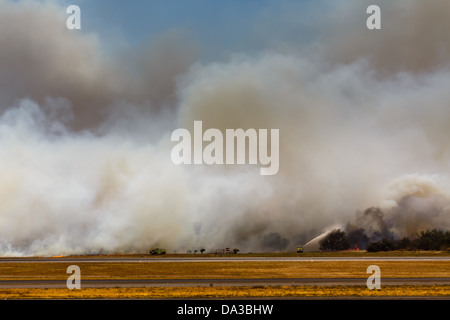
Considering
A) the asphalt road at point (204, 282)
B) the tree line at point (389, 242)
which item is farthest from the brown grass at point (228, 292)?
the tree line at point (389, 242)

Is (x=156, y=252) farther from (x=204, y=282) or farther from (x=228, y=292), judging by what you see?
(x=228, y=292)

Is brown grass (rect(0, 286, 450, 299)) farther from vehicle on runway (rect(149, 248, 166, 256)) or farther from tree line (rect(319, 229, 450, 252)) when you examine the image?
tree line (rect(319, 229, 450, 252))

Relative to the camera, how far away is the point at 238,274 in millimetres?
63281

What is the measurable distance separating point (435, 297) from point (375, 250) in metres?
93.8

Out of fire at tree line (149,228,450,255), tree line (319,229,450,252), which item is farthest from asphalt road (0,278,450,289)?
tree line (319,229,450,252)

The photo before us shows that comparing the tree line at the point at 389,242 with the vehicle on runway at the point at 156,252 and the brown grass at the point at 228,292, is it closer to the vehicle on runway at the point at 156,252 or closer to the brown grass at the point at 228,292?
the vehicle on runway at the point at 156,252

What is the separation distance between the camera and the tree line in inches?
4885

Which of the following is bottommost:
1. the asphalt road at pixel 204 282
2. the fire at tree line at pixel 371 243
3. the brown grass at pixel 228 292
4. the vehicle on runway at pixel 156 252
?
the brown grass at pixel 228 292

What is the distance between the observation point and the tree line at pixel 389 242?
124m
